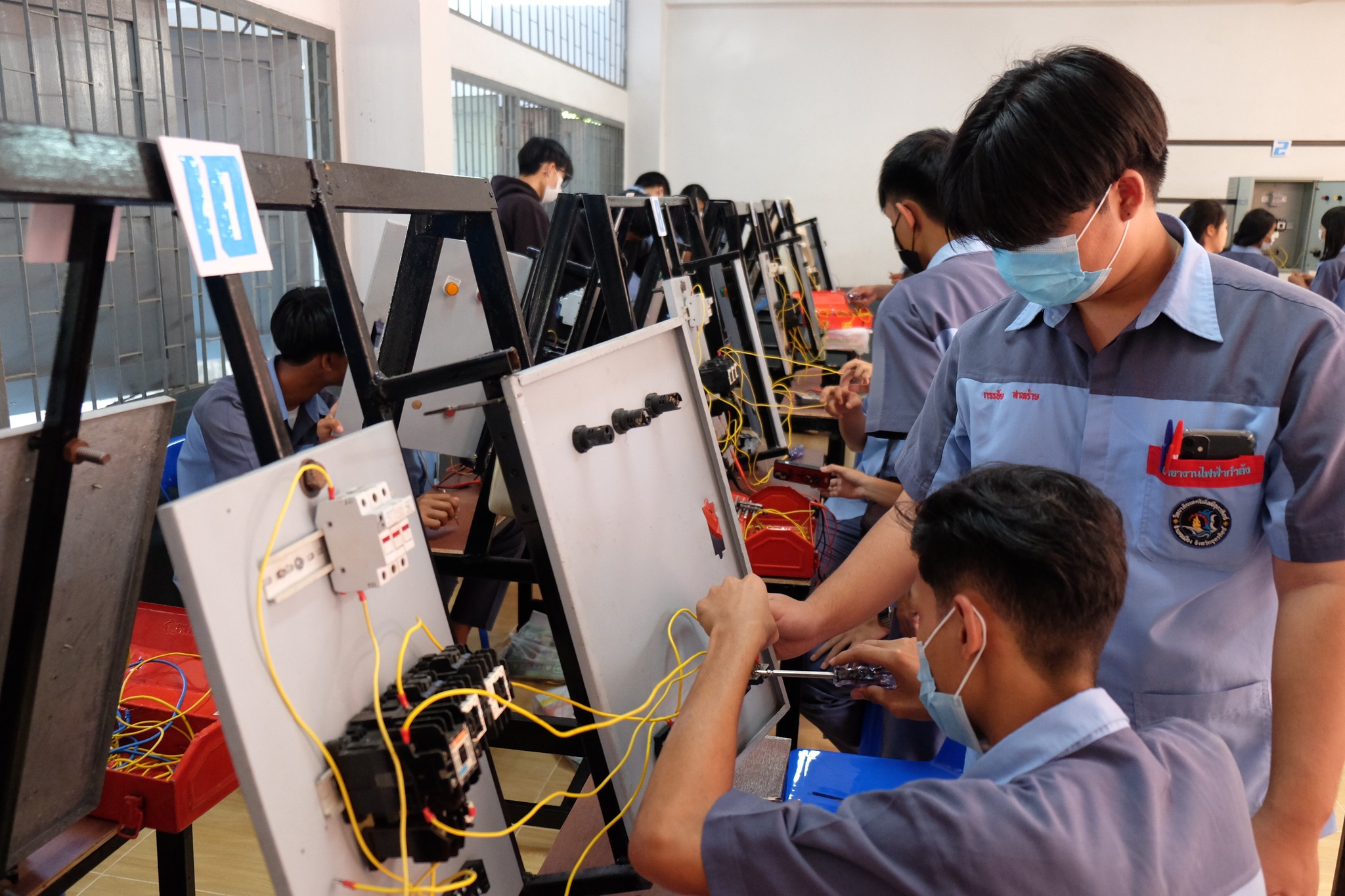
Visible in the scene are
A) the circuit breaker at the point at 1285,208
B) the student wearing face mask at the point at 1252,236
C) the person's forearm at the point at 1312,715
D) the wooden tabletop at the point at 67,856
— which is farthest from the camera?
the circuit breaker at the point at 1285,208

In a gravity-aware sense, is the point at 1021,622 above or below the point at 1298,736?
above

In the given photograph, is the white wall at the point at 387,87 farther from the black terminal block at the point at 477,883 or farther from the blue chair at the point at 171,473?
the black terminal block at the point at 477,883

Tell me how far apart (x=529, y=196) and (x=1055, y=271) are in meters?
3.05

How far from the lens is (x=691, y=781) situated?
0.90 metres

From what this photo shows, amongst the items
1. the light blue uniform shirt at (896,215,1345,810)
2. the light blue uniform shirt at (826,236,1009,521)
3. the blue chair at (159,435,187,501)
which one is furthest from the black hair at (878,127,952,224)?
the blue chair at (159,435,187,501)

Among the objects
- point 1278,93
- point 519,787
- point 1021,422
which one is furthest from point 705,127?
point 1021,422

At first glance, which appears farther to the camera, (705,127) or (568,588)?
(705,127)

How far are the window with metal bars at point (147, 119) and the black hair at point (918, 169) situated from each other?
5.89 ft

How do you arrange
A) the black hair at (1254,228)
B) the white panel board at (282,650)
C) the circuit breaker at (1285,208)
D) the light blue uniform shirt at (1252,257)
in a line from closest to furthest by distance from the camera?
the white panel board at (282,650) → the light blue uniform shirt at (1252,257) → the black hair at (1254,228) → the circuit breaker at (1285,208)

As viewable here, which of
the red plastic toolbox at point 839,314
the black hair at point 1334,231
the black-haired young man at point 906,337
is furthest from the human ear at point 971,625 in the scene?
the black hair at point 1334,231

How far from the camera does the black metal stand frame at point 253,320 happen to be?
642 mm

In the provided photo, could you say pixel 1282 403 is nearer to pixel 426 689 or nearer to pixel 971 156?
pixel 971 156

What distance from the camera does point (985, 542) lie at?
88cm

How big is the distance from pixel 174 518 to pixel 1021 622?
72 centimetres
